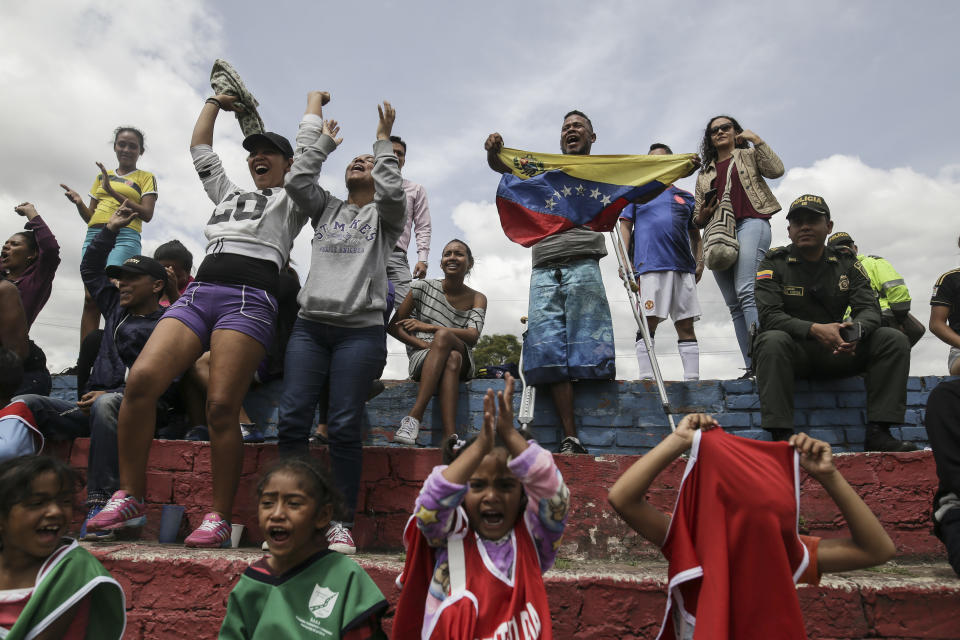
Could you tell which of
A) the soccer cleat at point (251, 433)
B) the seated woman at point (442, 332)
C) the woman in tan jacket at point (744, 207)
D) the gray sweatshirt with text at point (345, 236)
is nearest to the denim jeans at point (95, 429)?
the soccer cleat at point (251, 433)

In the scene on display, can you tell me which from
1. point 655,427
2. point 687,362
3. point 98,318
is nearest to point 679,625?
point 655,427

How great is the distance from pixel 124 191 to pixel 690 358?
213 inches

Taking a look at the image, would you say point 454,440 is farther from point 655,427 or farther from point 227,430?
point 655,427

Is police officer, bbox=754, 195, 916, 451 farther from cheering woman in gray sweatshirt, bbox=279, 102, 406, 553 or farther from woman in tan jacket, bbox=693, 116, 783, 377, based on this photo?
cheering woman in gray sweatshirt, bbox=279, 102, 406, 553

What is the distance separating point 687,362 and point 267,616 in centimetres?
402

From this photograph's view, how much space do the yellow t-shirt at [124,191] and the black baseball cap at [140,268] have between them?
236 centimetres

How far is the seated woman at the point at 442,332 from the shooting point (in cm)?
413

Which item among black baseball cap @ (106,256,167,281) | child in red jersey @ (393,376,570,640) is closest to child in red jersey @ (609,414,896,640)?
child in red jersey @ (393,376,570,640)

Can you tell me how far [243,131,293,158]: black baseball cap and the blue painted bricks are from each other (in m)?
1.80

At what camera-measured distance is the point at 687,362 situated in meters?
5.15

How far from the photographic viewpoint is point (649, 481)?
203cm

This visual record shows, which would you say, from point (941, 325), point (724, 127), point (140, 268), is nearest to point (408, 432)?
point (140, 268)

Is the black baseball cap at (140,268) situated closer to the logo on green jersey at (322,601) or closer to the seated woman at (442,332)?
the seated woman at (442,332)

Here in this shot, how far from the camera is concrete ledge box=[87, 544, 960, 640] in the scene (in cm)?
261
